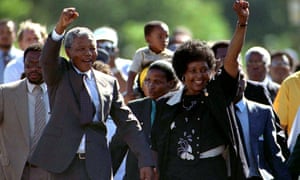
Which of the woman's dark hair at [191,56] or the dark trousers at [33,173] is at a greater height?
the woman's dark hair at [191,56]

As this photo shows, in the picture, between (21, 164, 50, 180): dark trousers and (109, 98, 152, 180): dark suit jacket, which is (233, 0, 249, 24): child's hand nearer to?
(109, 98, 152, 180): dark suit jacket

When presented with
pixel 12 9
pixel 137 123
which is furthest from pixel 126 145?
pixel 12 9

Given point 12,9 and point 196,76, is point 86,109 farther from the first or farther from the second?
point 12,9

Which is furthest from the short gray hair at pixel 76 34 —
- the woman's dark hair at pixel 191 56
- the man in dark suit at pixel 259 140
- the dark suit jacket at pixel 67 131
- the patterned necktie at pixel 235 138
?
the man in dark suit at pixel 259 140

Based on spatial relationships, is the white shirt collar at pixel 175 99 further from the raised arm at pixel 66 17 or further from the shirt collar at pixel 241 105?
the raised arm at pixel 66 17

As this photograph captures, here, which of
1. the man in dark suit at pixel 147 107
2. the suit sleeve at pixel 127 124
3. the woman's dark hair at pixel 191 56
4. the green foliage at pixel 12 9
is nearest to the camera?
the suit sleeve at pixel 127 124

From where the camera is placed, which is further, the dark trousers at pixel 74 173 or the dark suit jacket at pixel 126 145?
the dark suit jacket at pixel 126 145

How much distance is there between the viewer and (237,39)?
11219 millimetres

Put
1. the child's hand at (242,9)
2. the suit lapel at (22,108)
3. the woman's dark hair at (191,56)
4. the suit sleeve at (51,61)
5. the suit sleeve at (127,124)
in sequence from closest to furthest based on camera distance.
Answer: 1. the child's hand at (242,9)
2. the suit sleeve at (51,61)
3. the suit sleeve at (127,124)
4. the woman's dark hair at (191,56)
5. the suit lapel at (22,108)

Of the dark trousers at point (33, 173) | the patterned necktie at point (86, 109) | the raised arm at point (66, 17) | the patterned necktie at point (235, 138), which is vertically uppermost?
the raised arm at point (66, 17)

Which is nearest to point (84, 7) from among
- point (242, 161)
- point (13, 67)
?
point (13, 67)

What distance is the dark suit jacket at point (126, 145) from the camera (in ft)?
42.2

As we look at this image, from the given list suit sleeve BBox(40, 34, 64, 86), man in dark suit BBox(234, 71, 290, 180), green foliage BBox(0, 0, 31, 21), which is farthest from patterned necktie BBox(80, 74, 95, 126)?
green foliage BBox(0, 0, 31, 21)

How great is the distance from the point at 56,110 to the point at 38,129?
45.3 inches
